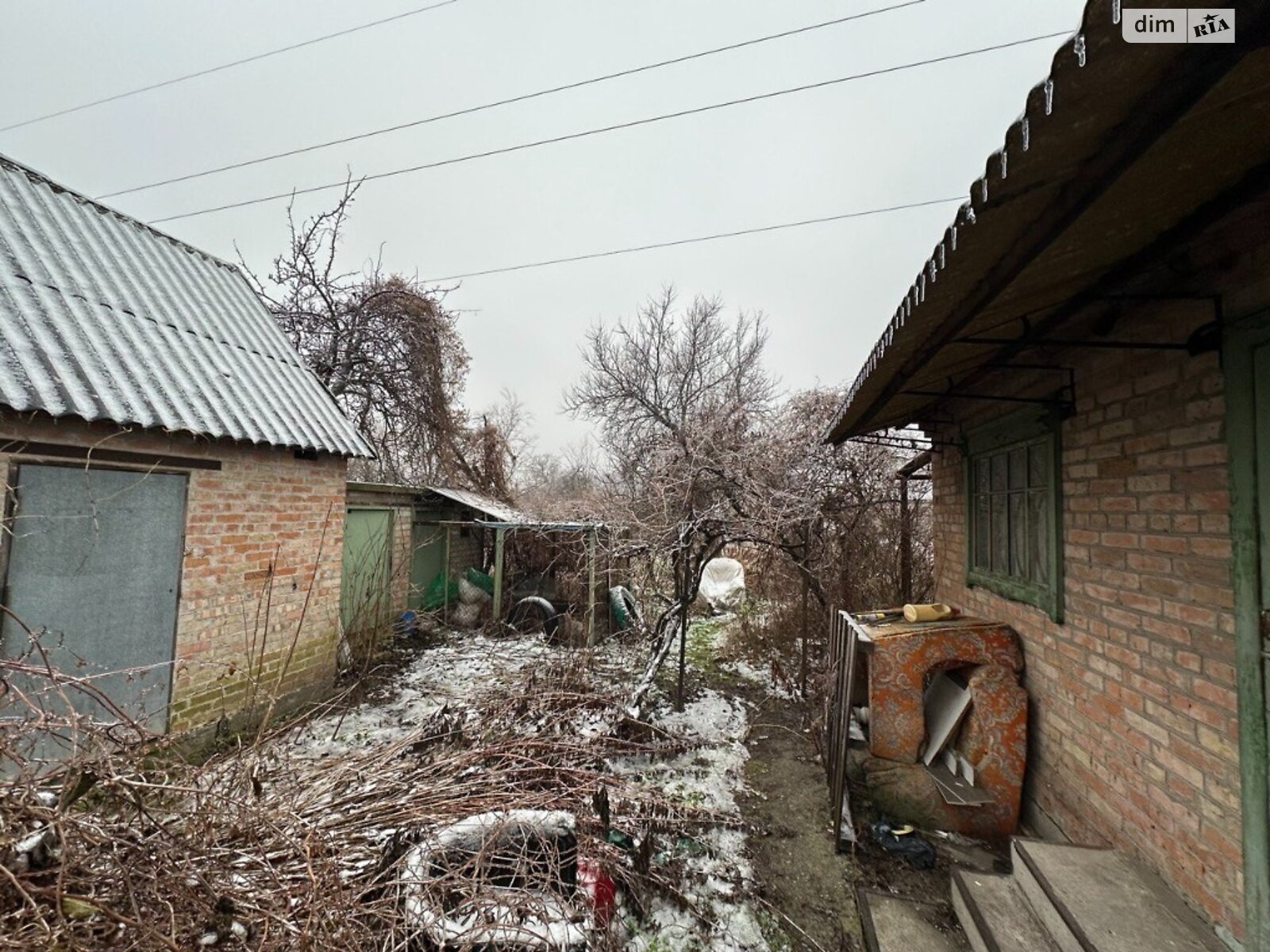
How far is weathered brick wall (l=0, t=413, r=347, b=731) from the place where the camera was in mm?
4199

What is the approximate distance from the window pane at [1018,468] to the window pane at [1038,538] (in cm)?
15

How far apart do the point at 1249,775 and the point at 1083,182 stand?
2.07 metres

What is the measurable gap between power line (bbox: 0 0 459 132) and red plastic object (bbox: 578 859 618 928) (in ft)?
27.4

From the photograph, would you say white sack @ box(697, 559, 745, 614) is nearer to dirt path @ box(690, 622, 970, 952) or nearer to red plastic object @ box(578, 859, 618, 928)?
dirt path @ box(690, 622, 970, 952)

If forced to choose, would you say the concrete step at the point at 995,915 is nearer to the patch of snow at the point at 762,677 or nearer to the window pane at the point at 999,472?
the window pane at the point at 999,472

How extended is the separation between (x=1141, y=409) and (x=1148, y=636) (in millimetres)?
1027

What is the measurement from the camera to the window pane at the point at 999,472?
3.81m

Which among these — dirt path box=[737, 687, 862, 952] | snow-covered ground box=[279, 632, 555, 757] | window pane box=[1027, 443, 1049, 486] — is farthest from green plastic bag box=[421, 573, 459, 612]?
window pane box=[1027, 443, 1049, 486]

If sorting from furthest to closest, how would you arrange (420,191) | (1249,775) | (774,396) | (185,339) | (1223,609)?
(774,396) < (420,191) < (185,339) < (1223,609) < (1249,775)

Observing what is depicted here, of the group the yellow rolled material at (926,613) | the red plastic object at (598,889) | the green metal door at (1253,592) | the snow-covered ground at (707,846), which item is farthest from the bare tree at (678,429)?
the green metal door at (1253,592)

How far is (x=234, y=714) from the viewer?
4629 millimetres

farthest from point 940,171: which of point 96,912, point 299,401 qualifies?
point 96,912

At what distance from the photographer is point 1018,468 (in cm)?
356

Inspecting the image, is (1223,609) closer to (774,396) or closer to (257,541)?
(257,541)
